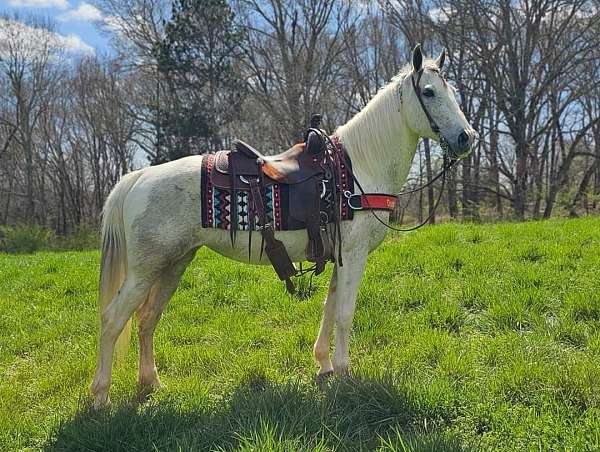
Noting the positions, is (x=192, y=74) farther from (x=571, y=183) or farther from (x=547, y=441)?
(x=547, y=441)

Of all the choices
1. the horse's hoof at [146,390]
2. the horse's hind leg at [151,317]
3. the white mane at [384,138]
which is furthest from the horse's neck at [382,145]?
the horse's hoof at [146,390]

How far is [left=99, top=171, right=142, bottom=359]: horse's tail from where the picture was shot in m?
3.05

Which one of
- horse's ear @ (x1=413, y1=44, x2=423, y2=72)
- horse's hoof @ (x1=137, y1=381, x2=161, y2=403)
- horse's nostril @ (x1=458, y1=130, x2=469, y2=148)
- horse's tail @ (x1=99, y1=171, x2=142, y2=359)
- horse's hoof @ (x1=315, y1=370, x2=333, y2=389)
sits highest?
horse's ear @ (x1=413, y1=44, x2=423, y2=72)

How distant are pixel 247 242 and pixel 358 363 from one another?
1.28 m

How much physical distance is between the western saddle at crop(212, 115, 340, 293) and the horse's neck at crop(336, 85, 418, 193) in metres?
0.21

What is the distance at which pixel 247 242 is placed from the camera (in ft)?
9.77

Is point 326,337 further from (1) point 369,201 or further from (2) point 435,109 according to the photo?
(2) point 435,109

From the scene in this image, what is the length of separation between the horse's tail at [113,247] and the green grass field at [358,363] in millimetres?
761

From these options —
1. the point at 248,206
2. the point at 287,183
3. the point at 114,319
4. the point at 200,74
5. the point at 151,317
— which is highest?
the point at 200,74

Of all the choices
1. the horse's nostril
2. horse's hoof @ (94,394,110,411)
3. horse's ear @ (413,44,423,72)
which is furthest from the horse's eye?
horse's hoof @ (94,394,110,411)

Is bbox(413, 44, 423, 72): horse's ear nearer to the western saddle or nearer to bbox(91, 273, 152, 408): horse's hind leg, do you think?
the western saddle

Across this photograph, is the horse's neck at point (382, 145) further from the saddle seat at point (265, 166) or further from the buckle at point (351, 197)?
the saddle seat at point (265, 166)

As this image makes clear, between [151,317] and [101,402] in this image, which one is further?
[151,317]

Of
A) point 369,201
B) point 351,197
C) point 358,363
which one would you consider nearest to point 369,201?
point 369,201
